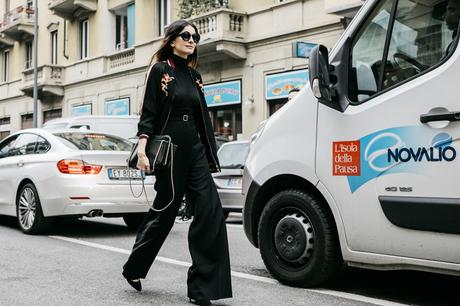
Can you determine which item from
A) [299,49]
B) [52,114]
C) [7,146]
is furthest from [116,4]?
[7,146]

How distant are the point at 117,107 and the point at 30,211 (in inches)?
722

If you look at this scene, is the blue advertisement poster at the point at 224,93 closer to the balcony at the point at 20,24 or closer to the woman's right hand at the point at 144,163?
the woman's right hand at the point at 144,163

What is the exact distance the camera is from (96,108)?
92.4ft

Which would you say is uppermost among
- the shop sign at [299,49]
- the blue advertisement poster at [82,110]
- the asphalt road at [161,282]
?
the shop sign at [299,49]

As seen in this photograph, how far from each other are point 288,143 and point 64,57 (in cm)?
2762

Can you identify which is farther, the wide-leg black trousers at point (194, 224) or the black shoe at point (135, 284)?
the black shoe at point (135, 284)

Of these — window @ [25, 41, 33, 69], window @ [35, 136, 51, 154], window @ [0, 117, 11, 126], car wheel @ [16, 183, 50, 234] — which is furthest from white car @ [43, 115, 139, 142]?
window @ [0, 117, 11, 126]

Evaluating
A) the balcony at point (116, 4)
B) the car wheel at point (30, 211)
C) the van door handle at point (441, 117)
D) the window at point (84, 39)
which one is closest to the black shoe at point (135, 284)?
the van door handle at point (441, 117)

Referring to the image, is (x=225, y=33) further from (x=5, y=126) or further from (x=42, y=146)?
(x=5, y=126)

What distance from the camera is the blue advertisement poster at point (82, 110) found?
2872 cm

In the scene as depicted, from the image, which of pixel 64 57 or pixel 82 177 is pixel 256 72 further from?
pixel 64 57

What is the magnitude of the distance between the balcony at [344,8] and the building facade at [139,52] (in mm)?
33

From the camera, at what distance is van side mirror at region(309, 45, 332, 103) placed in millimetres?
4500

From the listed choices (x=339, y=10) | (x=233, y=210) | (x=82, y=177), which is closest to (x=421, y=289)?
(x=82, y=177)
